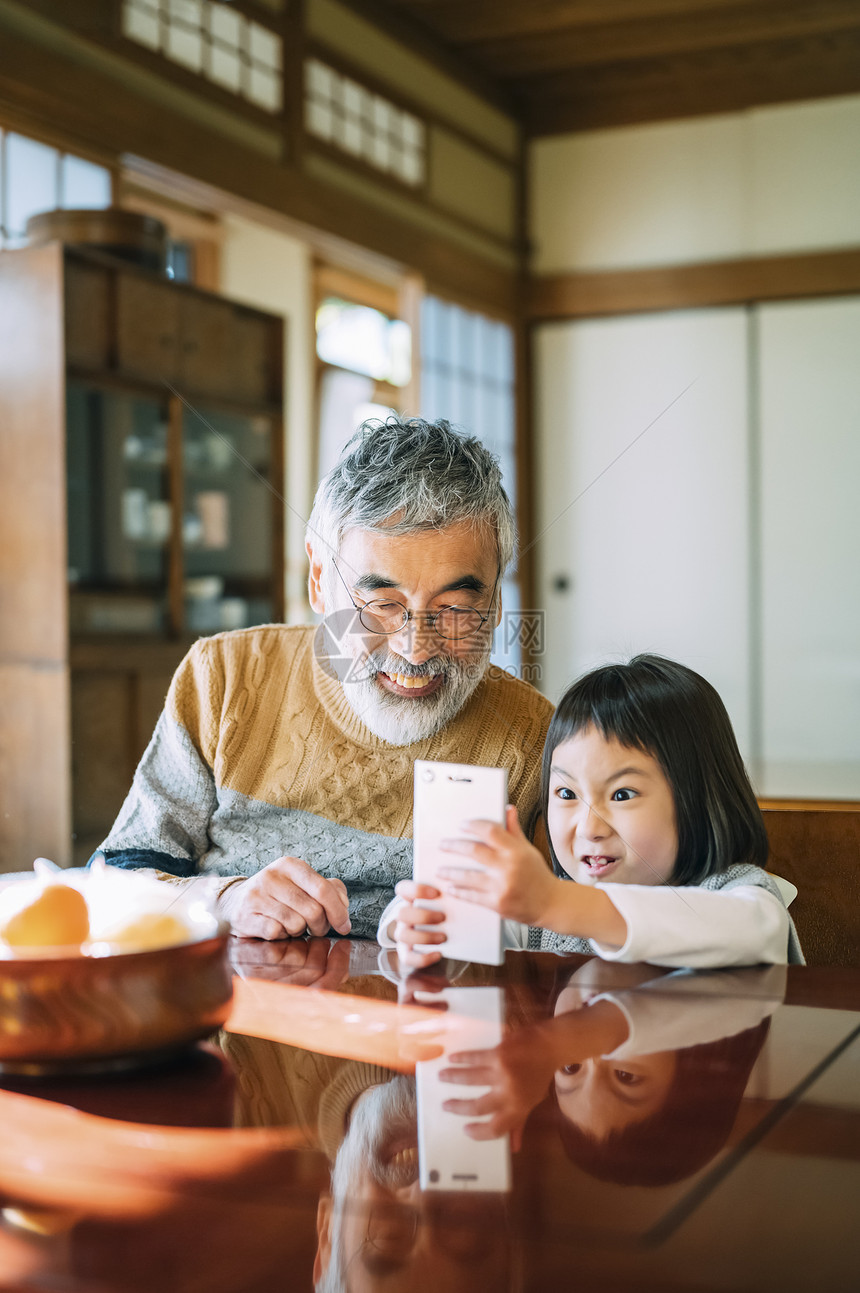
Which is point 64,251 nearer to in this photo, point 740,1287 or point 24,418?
point 24,418

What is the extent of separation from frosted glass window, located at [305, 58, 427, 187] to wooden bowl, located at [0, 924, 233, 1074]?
414 cm

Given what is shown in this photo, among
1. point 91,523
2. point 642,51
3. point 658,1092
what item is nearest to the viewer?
point 658,1092

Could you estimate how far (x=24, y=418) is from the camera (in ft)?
11.1

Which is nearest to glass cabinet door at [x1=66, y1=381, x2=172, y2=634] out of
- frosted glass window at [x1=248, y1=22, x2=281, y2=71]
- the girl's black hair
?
frosted glass window at [x1=248, y1=22, x2=281, y2=71]

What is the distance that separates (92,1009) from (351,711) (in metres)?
0.70

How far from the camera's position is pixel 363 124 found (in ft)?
15.6

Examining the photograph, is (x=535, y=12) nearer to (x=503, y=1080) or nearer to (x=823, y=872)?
(x=823, y=872)

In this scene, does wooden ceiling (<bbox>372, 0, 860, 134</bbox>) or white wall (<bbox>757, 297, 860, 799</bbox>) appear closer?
wooden ceiling (<bbox>372, 0, 860, 134</bbox>)

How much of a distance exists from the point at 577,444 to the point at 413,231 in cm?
148

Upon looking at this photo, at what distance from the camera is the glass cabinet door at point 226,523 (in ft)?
13.0

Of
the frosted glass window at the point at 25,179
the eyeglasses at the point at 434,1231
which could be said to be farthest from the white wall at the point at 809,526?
the eyeglasses at the point at 434,1231

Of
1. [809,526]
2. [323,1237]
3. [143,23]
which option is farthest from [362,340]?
[323,1237]

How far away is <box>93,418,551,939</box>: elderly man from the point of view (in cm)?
124

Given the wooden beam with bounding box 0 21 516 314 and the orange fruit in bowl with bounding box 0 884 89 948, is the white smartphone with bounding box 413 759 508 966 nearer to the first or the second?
the orange fruit in bowl with bounding box 0 884 89 948
